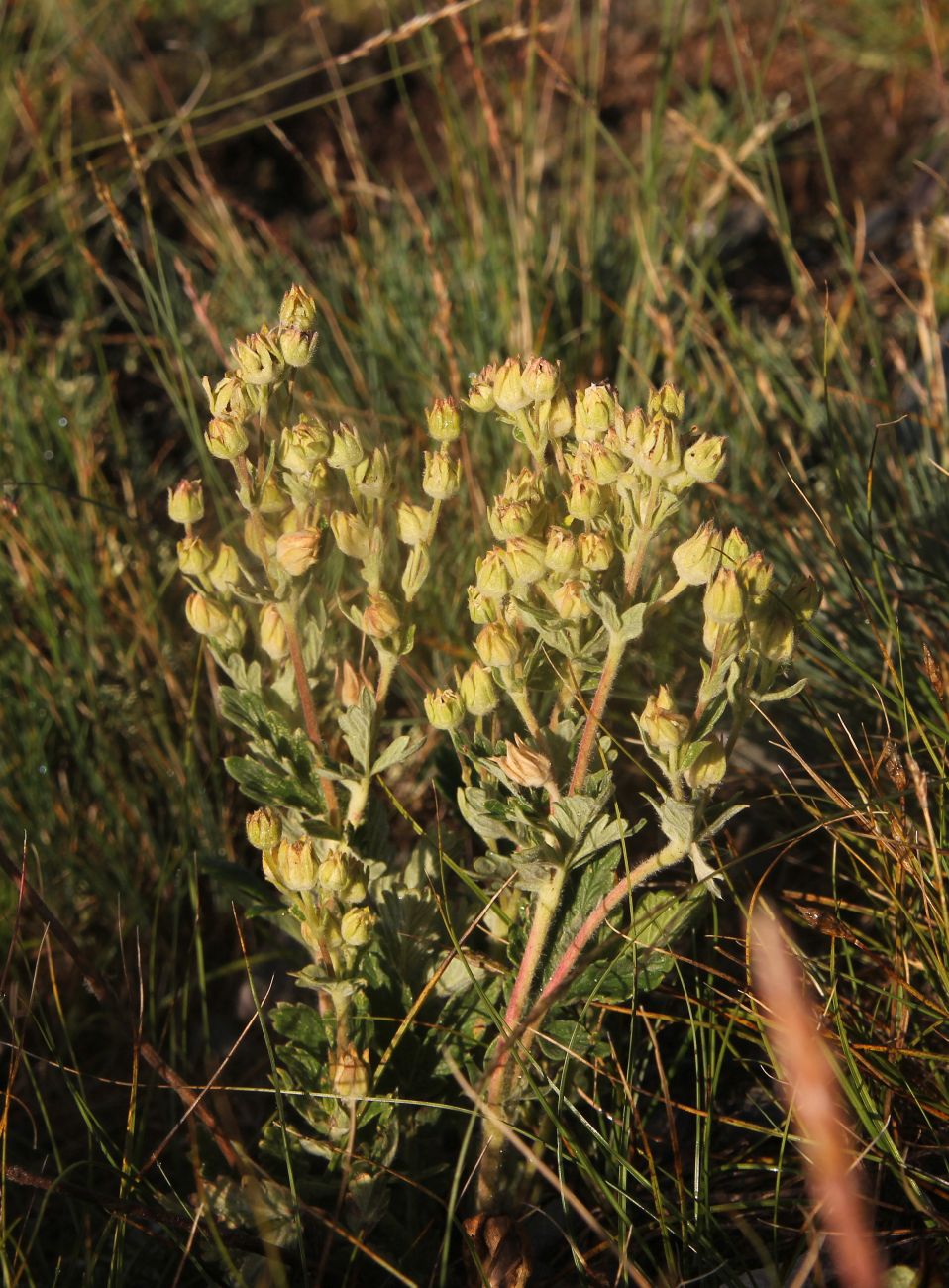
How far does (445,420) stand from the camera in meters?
1.24

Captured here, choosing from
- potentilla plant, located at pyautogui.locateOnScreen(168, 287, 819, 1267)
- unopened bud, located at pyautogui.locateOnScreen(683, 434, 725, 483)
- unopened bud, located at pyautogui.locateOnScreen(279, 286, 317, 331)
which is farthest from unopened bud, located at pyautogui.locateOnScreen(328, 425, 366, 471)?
unopened bud, located at pyautogui.locateOnScreen(683, 434, 725, 483)

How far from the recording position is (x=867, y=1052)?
133cm

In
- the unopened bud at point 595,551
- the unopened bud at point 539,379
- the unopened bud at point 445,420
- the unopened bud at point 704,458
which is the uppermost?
the unopened bud at point 539,379

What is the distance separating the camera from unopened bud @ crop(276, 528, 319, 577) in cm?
117

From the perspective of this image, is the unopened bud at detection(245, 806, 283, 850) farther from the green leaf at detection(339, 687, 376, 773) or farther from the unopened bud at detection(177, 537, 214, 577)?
the unopened bud at detection(177, 537, 214, 577)

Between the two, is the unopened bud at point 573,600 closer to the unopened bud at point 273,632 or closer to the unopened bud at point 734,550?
the unopened bud at point 734,550

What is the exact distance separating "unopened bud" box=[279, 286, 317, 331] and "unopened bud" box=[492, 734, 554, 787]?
0.49m

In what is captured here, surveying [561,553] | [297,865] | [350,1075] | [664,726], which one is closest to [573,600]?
[561,553]

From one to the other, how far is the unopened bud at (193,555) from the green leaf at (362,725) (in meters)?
0.23

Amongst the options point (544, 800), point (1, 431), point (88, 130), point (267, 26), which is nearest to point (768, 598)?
point (544, 800)

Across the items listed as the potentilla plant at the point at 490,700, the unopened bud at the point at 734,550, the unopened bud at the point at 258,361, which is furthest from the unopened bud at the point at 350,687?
the unopened bud at the point at 734,550

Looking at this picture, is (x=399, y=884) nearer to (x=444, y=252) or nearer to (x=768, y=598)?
(x=768, y=598)

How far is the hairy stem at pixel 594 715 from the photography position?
3.73 feet

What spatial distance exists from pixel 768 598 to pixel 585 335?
5.02 ft
